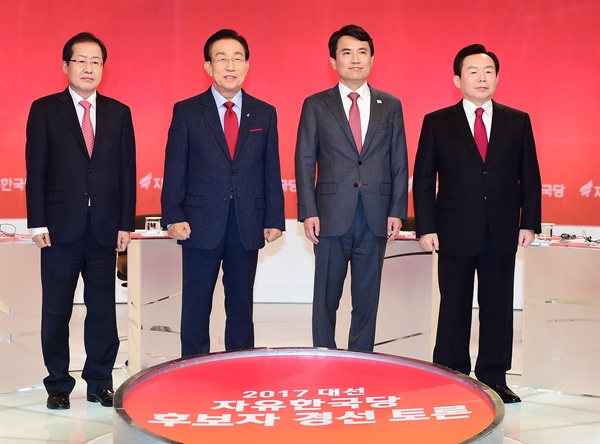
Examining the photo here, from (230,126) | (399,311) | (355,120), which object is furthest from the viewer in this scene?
(399,311)

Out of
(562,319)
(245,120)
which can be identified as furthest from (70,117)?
(562,319)

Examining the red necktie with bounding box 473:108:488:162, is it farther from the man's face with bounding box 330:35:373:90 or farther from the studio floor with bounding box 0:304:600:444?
the studio floor with bounding box 0:304:600:444

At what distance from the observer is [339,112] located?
148 inches

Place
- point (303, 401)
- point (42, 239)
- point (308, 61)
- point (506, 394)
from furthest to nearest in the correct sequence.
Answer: point (308, 61) → point (506, 394) → point (42, 239) → point (303, 401)

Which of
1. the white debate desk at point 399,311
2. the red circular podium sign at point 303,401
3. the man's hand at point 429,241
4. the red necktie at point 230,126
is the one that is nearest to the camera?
the red circular podium sign at point 303,401

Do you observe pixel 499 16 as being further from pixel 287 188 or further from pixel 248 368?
pixel 248 368

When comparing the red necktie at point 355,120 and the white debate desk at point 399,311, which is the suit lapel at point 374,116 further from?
the white debate desk at point 399,311

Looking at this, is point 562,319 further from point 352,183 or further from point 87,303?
point 87,303

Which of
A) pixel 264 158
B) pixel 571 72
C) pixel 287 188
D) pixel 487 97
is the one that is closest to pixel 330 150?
pixel 264 158

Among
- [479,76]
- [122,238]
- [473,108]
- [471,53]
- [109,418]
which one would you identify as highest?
[471,53]

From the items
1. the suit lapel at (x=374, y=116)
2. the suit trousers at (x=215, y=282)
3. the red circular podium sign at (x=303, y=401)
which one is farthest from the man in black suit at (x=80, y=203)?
the red circular podium sign at (x=303, y=401)

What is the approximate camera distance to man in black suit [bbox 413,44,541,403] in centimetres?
374

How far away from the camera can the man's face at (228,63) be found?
11.8 feet

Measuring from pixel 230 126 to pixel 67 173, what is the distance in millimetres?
749
